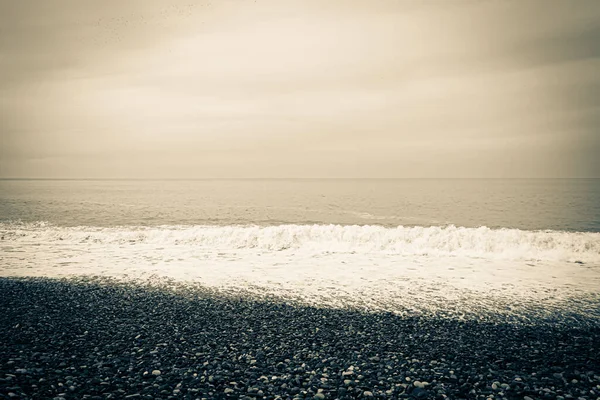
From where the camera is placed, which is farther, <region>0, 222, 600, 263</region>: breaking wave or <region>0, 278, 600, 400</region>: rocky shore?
<region>0, 222, 600, 263</region>: breaking wave

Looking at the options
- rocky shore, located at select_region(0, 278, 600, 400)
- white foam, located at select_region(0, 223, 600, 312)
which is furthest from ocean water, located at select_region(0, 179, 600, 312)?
rocky shore, located at select_region(0, 278, 600, 400)

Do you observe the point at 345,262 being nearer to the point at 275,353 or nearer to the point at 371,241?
the point at 371,241

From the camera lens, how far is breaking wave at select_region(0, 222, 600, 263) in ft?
81.4

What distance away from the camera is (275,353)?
9.50 meters

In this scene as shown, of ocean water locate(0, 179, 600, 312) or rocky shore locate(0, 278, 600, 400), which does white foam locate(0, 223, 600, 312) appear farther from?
rocky shore locate(0, 278, 600, 400)

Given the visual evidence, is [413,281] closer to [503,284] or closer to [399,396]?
[503,284]

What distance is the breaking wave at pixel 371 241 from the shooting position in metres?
24.8

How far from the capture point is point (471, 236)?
26922 mm

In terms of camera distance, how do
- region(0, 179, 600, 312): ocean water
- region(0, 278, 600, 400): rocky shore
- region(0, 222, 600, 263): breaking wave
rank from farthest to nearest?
region(0, 222, 600, 263): breaking wave < region(0, 179, 600, 312): ocean water < region(0, 278, 600, 400): rocky shore

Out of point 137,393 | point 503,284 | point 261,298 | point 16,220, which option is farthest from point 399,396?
point 16,220

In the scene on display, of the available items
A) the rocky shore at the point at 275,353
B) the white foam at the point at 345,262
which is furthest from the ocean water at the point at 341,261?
the rocky shore at the point at 275,353

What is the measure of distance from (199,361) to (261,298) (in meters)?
5.64

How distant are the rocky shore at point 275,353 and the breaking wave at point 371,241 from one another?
521 inches

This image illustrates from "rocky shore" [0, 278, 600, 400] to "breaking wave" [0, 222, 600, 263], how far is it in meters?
13.2
